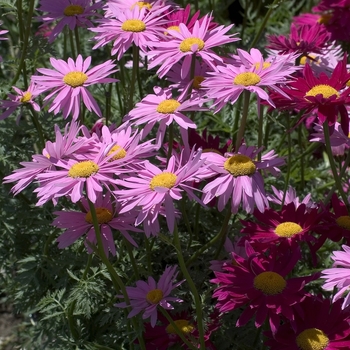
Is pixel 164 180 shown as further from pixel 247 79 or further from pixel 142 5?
pixel 142 5

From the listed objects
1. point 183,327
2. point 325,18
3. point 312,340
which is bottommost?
point 183,327

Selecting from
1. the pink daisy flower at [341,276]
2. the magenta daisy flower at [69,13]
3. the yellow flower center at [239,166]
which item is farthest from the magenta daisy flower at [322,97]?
the magenta daisy flower at [69,13]

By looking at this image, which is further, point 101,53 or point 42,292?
point 101,53

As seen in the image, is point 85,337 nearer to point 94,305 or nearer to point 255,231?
point 94,305

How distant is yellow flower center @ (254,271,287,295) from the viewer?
1.12 metres

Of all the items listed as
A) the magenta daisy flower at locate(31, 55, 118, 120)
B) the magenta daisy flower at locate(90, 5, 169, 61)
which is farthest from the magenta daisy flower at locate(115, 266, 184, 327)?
the magenta daisy flower at locate(90, 5, 169, 61)

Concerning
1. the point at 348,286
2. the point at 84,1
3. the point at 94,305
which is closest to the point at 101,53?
the point at 84,1

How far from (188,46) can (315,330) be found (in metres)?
0.54

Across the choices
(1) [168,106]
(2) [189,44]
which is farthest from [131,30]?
(1) [168,106]

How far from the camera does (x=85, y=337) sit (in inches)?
59.2

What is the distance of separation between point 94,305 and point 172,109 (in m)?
0.47

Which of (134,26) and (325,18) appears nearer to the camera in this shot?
(134,26)

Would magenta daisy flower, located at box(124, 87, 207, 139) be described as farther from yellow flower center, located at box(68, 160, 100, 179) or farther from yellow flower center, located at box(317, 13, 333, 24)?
yellow flower center, located at box(317, 13, 333, 24)

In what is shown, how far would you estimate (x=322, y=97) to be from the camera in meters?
1.13
